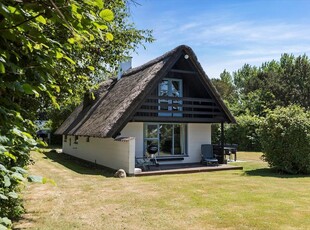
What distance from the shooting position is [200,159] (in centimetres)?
1848

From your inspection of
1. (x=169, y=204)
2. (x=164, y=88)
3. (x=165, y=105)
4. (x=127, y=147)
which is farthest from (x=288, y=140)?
(x=169, y=204)

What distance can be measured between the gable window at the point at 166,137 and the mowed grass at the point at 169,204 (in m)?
4.49

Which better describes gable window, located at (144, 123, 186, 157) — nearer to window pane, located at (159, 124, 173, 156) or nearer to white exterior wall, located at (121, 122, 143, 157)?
window pane, located at (159, 124, 173, 156)

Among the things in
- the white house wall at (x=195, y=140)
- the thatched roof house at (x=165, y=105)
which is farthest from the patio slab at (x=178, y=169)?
the white house wall at (x=195, y=140)

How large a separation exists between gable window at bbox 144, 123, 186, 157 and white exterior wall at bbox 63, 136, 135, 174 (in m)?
2.05

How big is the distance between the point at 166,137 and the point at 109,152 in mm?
3497

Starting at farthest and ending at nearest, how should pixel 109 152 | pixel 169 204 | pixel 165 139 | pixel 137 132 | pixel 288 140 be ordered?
1. pixel 165 139
2. pixel 137 132
3. pixel 109 152
4. pixel 288 140
5. pixel 169 204

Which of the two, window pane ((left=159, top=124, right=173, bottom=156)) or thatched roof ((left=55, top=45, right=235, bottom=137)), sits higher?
thatched roof ((left=55, top=45, right=235, bottom=137))

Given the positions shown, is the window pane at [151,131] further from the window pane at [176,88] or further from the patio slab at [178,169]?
the window pane at [176,88]

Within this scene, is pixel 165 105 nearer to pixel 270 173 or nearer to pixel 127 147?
pixel 127 147

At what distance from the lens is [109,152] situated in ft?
53.1

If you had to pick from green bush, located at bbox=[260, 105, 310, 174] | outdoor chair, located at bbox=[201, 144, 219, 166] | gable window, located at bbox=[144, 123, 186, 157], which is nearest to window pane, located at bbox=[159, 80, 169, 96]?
gable window, located at bbox=[144, 123, 186, 157]

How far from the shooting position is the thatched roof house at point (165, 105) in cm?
1495

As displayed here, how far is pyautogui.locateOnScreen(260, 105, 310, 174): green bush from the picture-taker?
14.0 m
